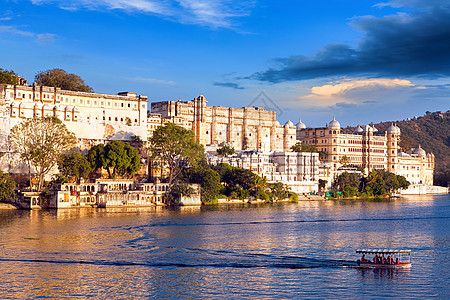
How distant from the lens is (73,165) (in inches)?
3125

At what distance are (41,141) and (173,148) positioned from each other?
17.9 metres

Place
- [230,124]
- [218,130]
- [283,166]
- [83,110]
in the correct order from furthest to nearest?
[230,124] → [218,130] → [283,166] → [83,110]

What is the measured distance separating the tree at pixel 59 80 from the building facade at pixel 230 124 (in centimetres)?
1551

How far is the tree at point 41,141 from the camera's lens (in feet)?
250

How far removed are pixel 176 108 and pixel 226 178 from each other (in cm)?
2733

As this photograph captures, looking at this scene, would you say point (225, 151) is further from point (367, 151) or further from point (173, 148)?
point (367, 151)

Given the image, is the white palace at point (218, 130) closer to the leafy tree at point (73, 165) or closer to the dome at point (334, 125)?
the dome at point (334, 125)

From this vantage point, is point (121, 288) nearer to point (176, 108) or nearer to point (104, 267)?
point (104, 267)

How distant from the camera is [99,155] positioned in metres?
83.9

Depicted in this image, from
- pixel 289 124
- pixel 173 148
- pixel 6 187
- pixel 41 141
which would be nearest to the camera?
pixel 6 187

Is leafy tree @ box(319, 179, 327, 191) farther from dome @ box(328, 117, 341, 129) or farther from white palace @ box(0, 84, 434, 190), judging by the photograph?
dome @ box(328, 117, 341, 129)

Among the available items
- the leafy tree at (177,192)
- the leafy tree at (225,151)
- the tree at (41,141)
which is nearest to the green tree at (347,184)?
the leafy tree at (225,151)

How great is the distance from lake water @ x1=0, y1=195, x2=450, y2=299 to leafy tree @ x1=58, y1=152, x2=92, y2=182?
1209 centimetres

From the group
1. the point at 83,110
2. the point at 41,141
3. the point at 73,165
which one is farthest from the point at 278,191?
→ the point at 41,141
